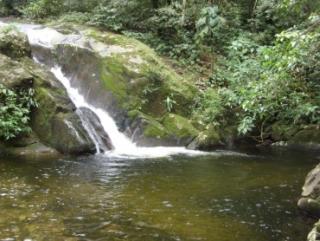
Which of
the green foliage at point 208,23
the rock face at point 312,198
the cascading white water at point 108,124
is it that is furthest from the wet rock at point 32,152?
the green foliage at point 208,23

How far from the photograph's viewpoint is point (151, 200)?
812 centimetres

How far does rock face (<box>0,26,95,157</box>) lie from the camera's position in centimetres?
1186

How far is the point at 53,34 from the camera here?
1697cm

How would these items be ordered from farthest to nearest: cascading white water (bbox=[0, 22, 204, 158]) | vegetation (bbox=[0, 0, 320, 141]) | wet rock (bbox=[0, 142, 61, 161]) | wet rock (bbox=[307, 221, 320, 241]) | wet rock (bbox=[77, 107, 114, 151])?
vegetation (bbox=[0, 0, 320, 141]) → wet rock (bbox=[77, 107, 114, 151]) → cascading white water (bbox=[0, 22, 204, 158]) → wet rock (bbox=[0, 142, 61, 161]) → wet rock (bbox=[307, 221, 320, 241])

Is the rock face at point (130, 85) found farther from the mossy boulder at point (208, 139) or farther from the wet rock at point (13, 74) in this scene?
→ the wet rock at point (13, 74)

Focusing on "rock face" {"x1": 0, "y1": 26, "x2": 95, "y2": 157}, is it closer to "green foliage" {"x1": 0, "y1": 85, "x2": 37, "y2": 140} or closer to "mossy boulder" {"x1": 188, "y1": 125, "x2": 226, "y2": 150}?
"green foliage" {"x1": 0, "y1": 85, "x2": 37, "y2": 140}

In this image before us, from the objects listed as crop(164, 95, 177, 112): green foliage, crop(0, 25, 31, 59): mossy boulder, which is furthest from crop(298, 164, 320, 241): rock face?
crop(0, 25, 31, 59): mossy boulder

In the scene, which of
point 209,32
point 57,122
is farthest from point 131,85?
point 209,32

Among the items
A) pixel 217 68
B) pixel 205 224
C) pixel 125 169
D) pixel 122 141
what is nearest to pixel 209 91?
pixel 217 68

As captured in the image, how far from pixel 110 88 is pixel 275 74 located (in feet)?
23.8

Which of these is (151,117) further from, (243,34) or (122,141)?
(243,34)

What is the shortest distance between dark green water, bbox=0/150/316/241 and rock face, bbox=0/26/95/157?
902 mm

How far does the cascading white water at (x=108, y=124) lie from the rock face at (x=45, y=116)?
2.31 feet

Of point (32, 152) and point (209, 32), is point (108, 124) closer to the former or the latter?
point (32, 152)
